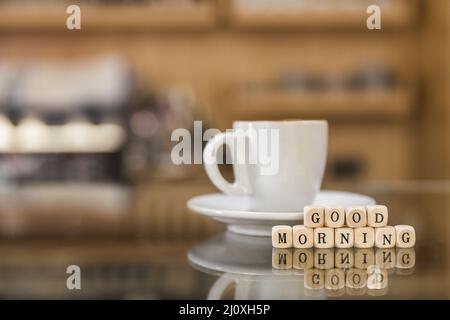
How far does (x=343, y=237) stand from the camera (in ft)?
1.70

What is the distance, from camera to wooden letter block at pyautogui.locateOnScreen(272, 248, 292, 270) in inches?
17.8

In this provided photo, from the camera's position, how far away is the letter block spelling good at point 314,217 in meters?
0.51

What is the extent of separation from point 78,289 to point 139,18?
6.85 ft

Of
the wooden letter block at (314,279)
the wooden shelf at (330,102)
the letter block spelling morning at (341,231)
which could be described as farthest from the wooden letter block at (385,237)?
the wooden shelf at (330,102)

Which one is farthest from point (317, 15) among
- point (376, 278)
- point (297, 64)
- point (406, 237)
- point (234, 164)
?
point (376, 278)

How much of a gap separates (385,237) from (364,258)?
0.16 ft

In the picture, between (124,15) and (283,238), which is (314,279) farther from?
(124,15)

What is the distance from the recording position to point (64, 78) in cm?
233

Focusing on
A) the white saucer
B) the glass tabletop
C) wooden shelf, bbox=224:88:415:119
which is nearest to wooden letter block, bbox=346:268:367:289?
the glass tabletop

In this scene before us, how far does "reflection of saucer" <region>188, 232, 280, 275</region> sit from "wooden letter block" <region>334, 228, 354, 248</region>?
57 mm

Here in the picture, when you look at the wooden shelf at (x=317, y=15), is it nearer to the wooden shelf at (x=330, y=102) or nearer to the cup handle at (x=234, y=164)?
the wooden shelf at (x=330, y=102)

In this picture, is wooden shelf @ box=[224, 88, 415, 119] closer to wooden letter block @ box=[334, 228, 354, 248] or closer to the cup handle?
the cup handle

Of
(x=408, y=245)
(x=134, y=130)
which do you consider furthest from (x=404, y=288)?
(x=134, y=130)

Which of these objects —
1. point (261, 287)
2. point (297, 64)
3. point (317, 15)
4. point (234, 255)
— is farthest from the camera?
point (297, 64)
